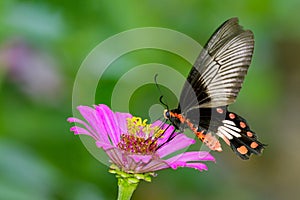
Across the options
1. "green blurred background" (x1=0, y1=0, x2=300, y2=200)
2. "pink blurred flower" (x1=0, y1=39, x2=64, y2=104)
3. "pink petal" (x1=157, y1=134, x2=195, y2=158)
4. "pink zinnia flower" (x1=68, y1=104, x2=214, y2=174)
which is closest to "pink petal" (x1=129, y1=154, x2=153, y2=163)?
"pink zinnia flower" (x1=68, y1=104, x2=214, y2=174)

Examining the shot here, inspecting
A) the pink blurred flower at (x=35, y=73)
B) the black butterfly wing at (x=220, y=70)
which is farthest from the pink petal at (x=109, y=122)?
the pink blurred flower at (x=35, y=73)

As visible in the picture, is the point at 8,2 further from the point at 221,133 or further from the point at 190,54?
the point at 221,133

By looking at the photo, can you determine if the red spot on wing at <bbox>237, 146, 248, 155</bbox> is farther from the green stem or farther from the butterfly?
the green stem

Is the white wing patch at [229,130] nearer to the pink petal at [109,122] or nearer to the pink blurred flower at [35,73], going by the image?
the pink petal at [109,122]

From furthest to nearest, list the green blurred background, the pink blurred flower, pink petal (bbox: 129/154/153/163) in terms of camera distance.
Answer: the pink blurred flower < the green blurred background < pink petal (bbox: 129/154/153/163)

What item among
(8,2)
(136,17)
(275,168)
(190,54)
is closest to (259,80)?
(190,54)

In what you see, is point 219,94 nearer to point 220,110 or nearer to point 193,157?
point 220,110

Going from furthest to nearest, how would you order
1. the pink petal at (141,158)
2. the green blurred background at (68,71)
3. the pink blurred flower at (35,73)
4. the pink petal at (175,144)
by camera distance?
1. the pink blurred flower at (35,73)
2. the green blurred background at (68,71)
3. the pink petal at (175,144)
4. the pink petal at (141,158)
